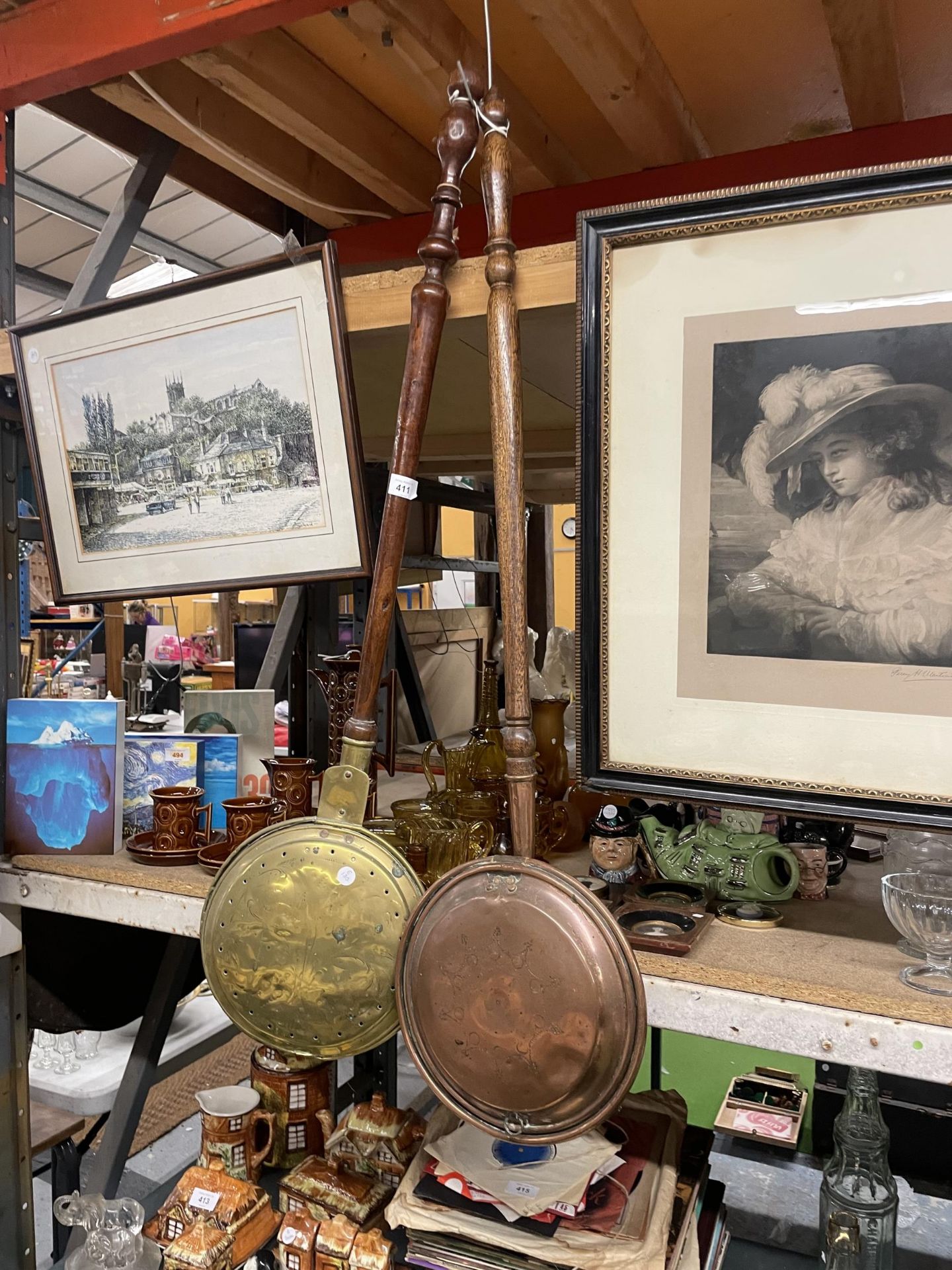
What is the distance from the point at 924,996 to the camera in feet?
2.43

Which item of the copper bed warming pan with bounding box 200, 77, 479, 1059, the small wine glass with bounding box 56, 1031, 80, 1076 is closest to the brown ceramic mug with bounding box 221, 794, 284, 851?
the copper bed warming pan with bounding box 200, 77, 479, 1059

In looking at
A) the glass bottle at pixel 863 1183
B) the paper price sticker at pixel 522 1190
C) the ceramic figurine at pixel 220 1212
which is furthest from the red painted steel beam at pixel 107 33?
the glass bottle at pixel 863 1183

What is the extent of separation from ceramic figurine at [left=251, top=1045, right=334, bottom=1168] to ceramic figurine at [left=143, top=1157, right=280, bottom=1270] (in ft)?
0.53

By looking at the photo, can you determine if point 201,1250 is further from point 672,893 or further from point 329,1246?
point 672,893

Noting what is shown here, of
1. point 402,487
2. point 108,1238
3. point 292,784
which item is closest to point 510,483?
point 402,487

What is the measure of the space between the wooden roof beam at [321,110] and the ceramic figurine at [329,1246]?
1386 mm

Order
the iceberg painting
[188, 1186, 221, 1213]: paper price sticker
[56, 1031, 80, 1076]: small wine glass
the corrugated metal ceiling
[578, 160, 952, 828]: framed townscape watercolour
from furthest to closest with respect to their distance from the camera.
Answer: the corrugated metal ceiling, [56, 1031, 80, 1076]: small wine glass, the iceberg painting, [188, 1186, 221, 1213]: paper price sticker, [578, 160, 952, 828]: framed townscape watercolour

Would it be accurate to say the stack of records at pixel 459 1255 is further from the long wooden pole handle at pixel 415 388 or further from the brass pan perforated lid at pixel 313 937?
the long wooden pole handle at pixel 415 388

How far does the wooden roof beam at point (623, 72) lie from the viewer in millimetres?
1087

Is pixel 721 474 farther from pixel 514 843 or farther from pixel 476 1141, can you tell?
pixel 476 1141

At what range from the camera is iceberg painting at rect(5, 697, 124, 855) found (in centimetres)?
118

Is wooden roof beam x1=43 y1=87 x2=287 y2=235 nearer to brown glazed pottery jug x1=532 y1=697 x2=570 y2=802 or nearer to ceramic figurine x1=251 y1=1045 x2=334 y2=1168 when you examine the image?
brown glazed pottery jug x1=532 y1=697 x2=570 y2=802

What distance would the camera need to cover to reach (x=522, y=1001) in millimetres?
808

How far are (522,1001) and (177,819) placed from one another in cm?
56
